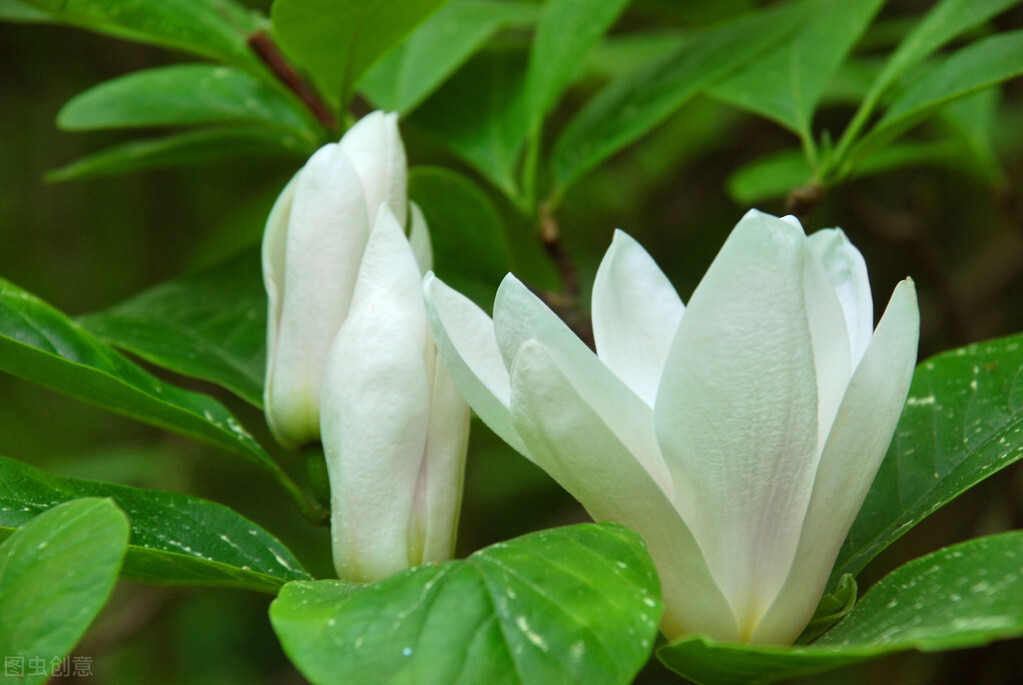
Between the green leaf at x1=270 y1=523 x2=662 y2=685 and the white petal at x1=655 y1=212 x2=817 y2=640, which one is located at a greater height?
the white petal at x1=655 y1=212 x2=817 y2=640

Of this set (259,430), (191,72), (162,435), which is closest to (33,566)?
(191,72)

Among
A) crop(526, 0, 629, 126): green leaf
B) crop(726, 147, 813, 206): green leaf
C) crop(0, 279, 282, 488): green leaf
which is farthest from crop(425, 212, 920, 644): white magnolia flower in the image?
crop(726, 147, 813, 206): green leaf

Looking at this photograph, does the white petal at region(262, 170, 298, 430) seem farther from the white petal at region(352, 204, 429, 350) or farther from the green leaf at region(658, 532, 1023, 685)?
the green leaf at region(658, 532, 1023, 685)

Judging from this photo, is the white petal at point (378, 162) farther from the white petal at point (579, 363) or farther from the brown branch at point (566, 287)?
the brown branch at point (566, 287)

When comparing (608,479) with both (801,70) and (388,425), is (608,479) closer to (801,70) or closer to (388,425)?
(388,425)

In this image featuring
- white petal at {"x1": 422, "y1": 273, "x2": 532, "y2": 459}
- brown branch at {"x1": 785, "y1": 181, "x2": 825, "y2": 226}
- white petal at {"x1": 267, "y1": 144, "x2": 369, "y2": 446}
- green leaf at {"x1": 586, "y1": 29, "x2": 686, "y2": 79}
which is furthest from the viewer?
green leaf at {"x1": 586, "y1": 29, "x2": 686, "y2": 79}

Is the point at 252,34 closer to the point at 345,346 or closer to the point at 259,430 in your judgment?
the point at 345,346
